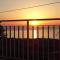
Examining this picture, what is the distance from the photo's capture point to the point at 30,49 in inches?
384

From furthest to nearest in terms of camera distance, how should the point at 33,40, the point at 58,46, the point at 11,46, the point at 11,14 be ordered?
the point at 11,14
the point at 11,46
the point at 33,40
the point at 58,46

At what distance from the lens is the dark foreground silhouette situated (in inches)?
356

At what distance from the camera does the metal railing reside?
9102mm

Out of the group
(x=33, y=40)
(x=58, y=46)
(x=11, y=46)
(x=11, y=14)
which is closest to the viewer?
(x=58, y=46)

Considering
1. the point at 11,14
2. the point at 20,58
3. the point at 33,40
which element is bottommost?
the point at 20,58

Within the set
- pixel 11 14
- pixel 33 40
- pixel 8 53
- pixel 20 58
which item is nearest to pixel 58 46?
pixel 33 40

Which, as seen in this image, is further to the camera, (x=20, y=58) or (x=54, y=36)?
(x=20, y=58)

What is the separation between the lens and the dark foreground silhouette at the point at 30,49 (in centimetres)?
905

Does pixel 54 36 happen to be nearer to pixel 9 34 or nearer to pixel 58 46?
Answer: pixel 58 46

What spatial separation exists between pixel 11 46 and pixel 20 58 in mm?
698

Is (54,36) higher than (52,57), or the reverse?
(54,36)

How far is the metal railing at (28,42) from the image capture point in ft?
29.9

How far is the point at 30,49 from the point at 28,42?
282mm

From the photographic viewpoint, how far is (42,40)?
9328 millimetres
